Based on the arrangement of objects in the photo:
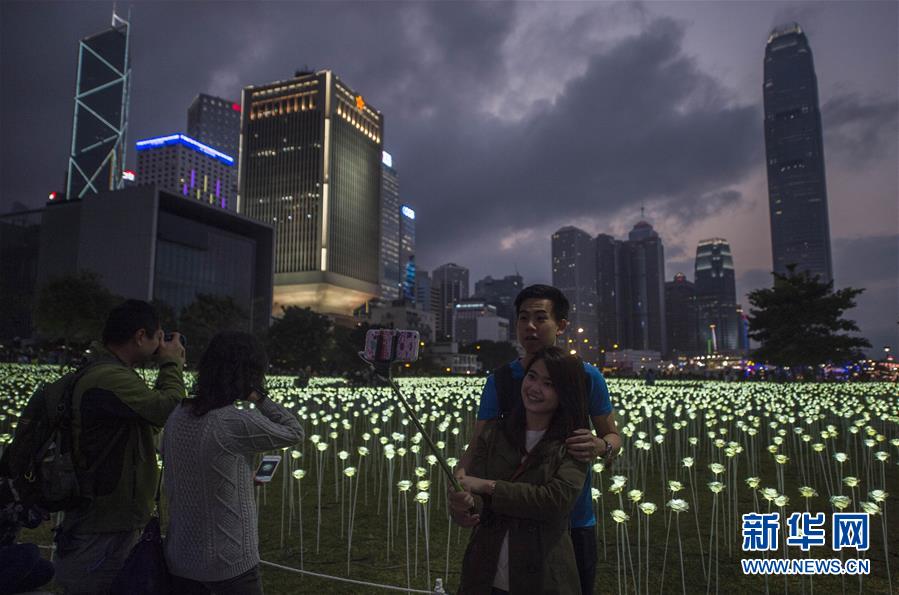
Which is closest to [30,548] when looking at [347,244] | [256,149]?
[347,244]

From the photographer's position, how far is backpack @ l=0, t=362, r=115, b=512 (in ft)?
8.84

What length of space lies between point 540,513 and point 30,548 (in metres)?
2.64

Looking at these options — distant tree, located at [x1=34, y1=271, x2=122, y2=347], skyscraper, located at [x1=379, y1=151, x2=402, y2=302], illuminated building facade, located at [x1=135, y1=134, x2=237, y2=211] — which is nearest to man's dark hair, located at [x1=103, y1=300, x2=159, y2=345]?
distant tree, located at [x1=34, y1=271, x2=122, y2=347]

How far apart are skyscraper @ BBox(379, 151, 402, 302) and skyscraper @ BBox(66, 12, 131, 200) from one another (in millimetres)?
72741

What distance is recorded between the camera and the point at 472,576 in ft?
7.38

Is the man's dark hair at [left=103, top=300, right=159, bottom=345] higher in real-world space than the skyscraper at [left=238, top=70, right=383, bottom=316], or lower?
lower

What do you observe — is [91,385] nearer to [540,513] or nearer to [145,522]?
[145,522]

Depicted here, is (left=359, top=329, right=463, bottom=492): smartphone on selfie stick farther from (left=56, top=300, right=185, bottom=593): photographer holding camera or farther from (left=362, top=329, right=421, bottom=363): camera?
(left=56, top=300, right=185, bottom=593): photographer holding camera

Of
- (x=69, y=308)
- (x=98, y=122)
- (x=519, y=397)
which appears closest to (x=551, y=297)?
(x=519, y=397)

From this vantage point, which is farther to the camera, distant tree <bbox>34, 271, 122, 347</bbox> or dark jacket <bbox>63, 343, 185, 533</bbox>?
distant tree <bbox>34, 271, 122, 347</bbox>

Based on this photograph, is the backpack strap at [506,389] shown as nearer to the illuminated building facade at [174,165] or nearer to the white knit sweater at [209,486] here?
the white knit sweater at [209,486]

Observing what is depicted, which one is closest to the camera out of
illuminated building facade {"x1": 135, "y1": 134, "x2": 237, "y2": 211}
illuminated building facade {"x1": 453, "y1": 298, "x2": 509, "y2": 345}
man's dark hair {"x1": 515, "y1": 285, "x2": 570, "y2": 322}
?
man's dark hair {"x1": 515, "y1": 285, "x2": 570, "y2": 322}

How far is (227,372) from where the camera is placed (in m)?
2.57

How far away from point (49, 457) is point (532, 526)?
2348 millimetres
